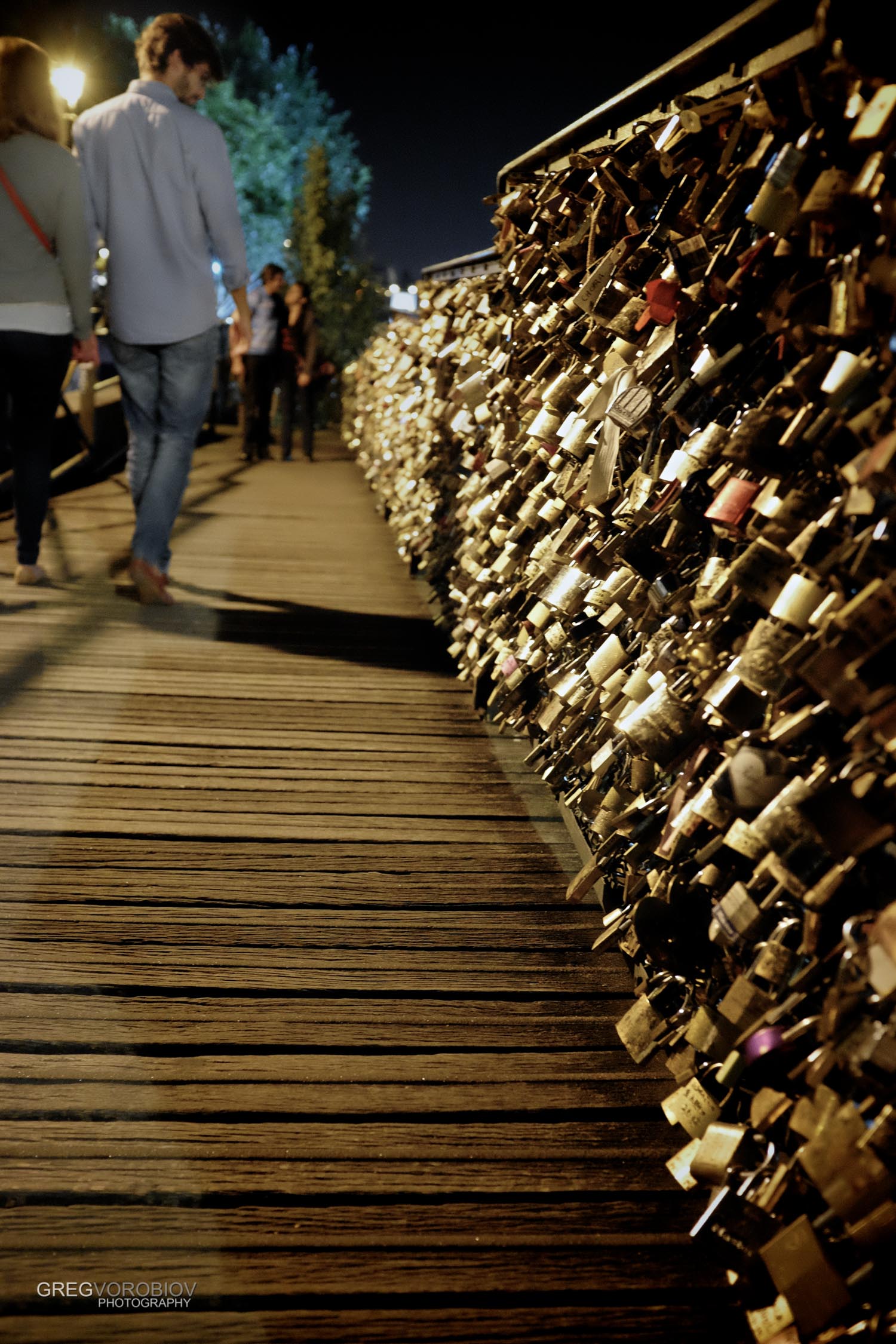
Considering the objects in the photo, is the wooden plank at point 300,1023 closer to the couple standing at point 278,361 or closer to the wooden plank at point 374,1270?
the wooden plank at point 374,1270

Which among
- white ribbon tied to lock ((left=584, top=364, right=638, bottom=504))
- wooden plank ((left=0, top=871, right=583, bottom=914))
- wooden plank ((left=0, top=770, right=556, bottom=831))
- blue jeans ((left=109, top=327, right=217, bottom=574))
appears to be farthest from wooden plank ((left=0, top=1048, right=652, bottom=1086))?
blue jeans ((left=109, top=327, right=217, bottom=574))

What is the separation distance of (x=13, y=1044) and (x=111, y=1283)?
0.50 meters

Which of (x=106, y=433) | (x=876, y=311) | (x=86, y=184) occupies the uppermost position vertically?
(x=86, y=184)

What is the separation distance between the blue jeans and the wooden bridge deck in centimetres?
100

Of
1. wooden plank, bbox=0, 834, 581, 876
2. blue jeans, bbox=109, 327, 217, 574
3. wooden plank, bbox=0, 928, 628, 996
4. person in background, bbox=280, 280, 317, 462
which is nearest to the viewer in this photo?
wooden plank, bbox=0, 928, 628, 996

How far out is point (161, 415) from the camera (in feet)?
13.4

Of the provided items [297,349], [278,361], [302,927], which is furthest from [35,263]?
[297,349]

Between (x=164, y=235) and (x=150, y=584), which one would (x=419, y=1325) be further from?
(x=164, y=235)

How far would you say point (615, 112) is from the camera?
6.73ft

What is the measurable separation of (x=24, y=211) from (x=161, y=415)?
0.86 meters

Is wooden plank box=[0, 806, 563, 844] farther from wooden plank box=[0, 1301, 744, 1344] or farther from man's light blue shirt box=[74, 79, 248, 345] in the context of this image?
man's light blue shirt box=[74, 79, 248, 345]

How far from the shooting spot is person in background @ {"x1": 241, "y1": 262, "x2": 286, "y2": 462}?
31.2ft

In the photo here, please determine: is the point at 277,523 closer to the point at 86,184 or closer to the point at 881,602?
the point at 86,184

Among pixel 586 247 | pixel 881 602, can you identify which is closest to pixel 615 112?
pixel 586 247
